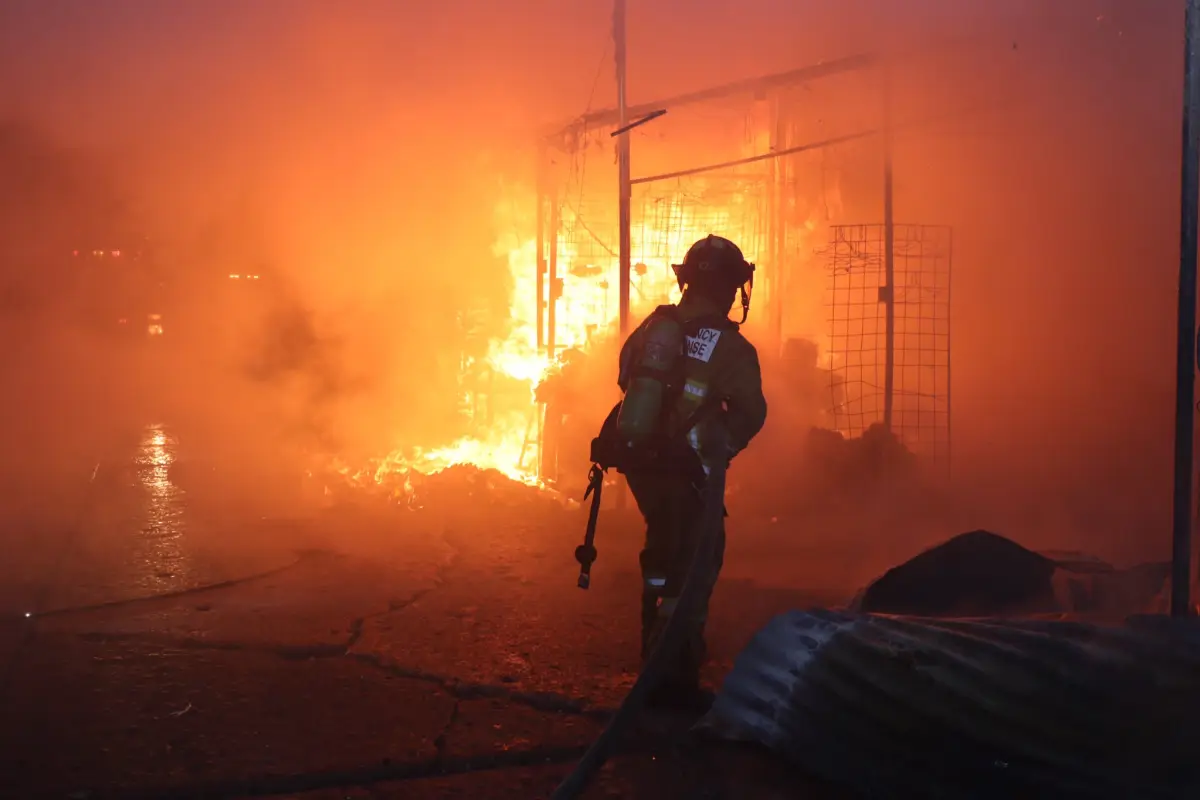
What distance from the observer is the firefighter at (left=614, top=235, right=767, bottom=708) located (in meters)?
3.56

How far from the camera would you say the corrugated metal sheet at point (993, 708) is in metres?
2.50

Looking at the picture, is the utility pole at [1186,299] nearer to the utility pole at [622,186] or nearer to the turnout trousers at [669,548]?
the turnout trousers at [669,548]

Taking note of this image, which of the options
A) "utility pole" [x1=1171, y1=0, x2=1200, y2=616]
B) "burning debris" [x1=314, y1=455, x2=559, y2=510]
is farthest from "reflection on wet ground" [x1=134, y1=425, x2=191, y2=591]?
"utility pole" [x1=1171, y1=0, x2=1200, y2=616]

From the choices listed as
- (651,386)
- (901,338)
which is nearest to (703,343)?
(651,386)

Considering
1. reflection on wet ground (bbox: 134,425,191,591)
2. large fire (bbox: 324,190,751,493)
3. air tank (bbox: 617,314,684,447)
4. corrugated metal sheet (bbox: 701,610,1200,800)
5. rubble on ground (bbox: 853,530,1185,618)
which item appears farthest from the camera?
large fire (bbox: 324,190,751,493)

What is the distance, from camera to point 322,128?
1249 centimetres

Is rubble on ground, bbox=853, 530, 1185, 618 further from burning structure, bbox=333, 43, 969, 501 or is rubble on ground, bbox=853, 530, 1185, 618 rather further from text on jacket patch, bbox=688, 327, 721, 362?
burning structure, bbox=333, 43, 969, 501

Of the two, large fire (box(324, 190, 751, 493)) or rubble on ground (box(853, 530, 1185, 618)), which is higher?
large fire (box(324, 190, 751, 493))

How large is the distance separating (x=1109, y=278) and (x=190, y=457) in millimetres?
9071

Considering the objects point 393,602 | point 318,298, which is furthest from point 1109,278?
point 318,298

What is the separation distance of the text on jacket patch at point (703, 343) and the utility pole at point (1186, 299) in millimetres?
1545

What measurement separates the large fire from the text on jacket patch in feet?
16.3

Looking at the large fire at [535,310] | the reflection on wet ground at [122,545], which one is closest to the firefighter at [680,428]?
the reflection on wet ground at [122,545]

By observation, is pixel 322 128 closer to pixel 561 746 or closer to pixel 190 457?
pixel 190 457
